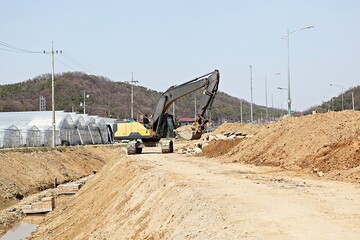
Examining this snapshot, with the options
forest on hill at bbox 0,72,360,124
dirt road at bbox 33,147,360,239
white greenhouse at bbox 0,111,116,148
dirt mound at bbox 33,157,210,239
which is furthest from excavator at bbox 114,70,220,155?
forest on hill at bbox 0,72,360,124

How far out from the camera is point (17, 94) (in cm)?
17112

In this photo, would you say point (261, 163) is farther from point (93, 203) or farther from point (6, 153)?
point (6, 153)

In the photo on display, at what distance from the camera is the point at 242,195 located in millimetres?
13992

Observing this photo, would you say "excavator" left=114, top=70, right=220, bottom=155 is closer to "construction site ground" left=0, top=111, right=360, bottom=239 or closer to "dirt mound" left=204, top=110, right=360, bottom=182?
"construction site ground" left=0, top=111, right=360, bottom=239

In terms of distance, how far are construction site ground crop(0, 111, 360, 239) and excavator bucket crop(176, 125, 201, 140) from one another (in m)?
2.75

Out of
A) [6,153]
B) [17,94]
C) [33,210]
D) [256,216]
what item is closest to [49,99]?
[17,94]

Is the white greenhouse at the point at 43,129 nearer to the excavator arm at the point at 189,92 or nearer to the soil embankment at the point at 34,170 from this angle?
the soil embankment at the point at 34,170

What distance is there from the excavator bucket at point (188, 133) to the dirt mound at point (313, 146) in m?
3.00

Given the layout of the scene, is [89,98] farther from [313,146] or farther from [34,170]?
[313,146]

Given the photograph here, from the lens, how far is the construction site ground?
10.3 metres

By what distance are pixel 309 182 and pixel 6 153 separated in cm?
3202

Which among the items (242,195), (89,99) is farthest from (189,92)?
(89,99)

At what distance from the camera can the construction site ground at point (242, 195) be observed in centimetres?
1034

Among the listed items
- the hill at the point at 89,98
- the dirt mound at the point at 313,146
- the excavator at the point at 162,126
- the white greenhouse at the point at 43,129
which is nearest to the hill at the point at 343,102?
the hill at the point at 89,98
